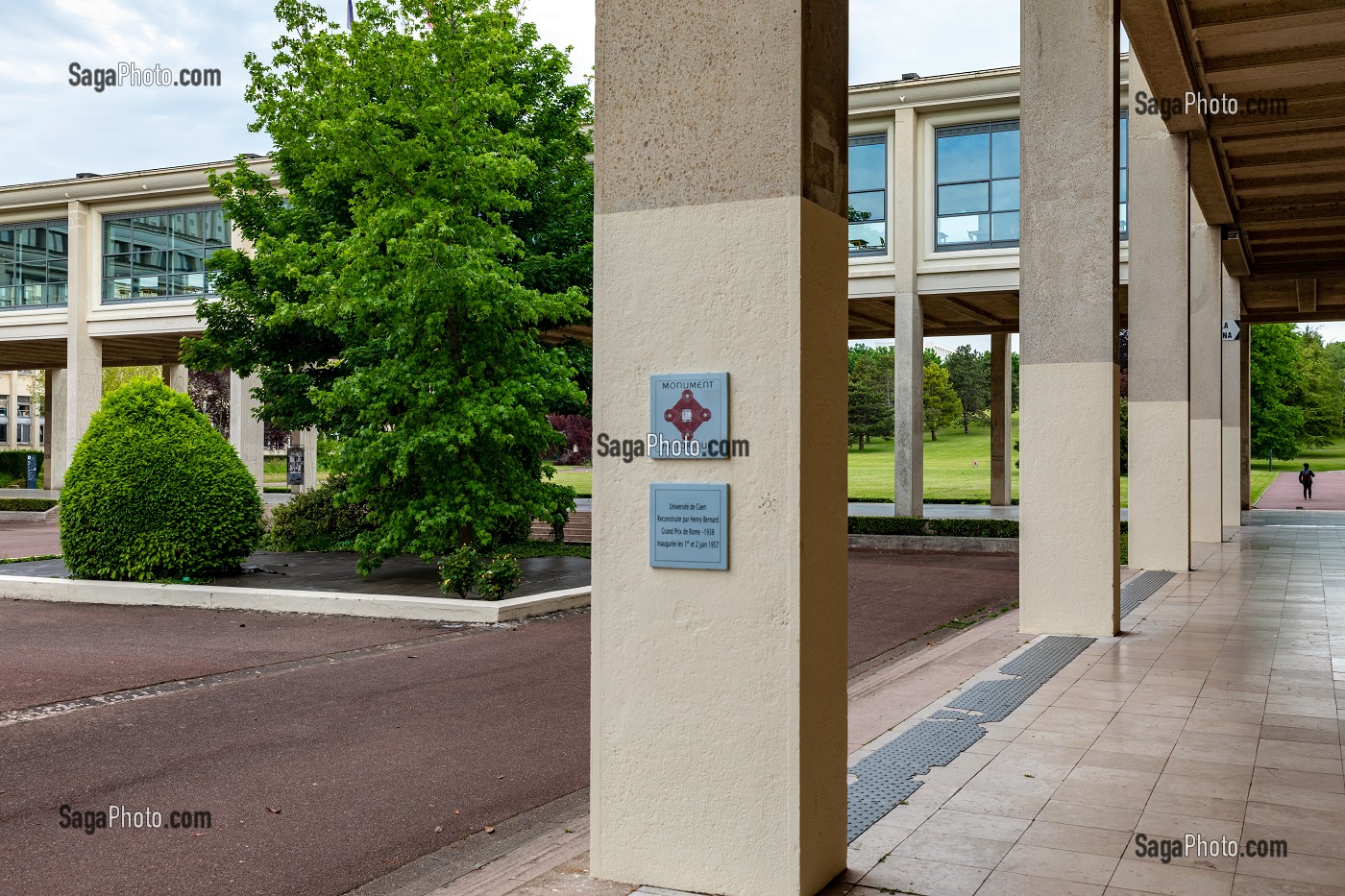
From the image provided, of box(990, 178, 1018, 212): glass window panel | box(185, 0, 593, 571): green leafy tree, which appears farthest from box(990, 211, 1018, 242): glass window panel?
box(185, 0, 593, 571): green leafy tree

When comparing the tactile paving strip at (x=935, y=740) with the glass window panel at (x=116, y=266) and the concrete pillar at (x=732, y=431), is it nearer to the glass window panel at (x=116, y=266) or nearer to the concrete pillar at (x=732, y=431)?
the concrete pillar at (x=732, y=431)

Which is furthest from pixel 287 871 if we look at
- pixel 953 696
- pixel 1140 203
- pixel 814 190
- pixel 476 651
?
pixel 1140 203

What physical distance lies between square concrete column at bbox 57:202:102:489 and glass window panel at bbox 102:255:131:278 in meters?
0.17

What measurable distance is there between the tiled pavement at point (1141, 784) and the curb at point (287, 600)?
20.2 ft

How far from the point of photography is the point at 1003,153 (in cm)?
2531

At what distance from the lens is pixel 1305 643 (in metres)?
10.3

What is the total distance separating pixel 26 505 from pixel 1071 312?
31.7 metres

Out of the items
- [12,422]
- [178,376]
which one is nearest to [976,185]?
[178,376]

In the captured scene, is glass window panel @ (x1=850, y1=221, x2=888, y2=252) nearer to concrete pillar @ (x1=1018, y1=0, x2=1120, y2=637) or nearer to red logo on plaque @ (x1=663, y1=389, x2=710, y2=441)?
concrete pillar @ (x1=1018, y1=0, x2=1120, y2=637)

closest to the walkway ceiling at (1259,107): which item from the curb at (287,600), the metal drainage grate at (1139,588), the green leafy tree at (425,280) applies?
the metal drainage grate at (1139,588)

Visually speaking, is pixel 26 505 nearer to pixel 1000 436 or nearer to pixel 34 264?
pixel 34 264

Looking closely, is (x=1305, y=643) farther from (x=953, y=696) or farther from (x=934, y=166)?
(x=934, y=166)

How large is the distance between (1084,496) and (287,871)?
8.16 m

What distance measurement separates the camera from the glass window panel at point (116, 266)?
111 feet
